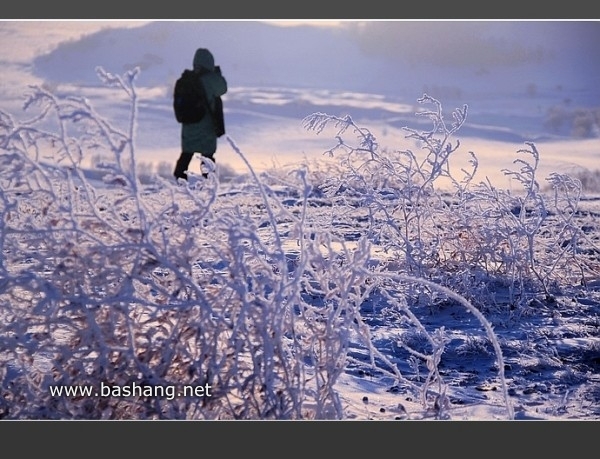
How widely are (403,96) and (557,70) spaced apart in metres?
1.00

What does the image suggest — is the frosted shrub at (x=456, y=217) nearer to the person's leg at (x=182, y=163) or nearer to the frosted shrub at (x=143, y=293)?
the person's leg at (x=182, y=163)

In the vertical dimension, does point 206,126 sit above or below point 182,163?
above

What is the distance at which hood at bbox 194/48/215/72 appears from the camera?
5578 mm

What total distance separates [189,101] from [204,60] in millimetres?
601

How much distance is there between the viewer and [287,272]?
4.13 m

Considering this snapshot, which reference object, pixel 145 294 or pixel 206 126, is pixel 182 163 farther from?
pixel 145 294

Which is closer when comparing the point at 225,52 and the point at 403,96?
the point at 225,52

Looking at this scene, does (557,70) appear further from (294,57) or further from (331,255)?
(331,255)

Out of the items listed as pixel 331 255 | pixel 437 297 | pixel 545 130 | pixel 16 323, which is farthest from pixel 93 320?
pixel 545 130

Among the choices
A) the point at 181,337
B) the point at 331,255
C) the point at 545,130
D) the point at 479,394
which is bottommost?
the point at 479,394

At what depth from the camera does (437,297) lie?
255 inches

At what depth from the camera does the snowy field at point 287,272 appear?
13.2 feet

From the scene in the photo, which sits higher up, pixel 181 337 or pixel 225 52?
pixel 225 52

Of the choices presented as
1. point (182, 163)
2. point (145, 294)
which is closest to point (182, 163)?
point (182, 163)
